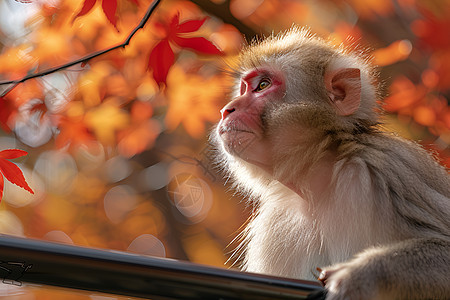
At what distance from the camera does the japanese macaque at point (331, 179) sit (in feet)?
6.64

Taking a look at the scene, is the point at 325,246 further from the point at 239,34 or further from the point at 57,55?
the point at 57,55

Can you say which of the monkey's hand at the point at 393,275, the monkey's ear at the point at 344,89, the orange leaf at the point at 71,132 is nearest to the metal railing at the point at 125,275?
the monkey's hand at the point at 393,275

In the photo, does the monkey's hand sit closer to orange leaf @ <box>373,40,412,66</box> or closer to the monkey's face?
the monkey's face

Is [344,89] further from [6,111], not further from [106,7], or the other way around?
[6,111]

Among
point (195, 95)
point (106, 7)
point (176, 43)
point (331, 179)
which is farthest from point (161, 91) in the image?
point (331, 179)

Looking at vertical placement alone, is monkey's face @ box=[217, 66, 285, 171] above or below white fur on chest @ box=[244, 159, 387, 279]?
above

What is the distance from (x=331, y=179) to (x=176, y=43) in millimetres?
1531

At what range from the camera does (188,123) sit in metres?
5.58

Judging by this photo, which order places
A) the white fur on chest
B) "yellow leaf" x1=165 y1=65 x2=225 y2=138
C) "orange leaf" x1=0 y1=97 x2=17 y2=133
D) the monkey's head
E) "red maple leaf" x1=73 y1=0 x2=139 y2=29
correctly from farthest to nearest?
1. "yellow leaf" x1=165 y1=65 x2=225 y2=138
2. "orange leaf" x1=0 y1=97 x2=17 y2=133
3. "red maple leaf" x1=73 y1=0 x2=139 y2=29
4. the monkey's head
5. the white fur on chest

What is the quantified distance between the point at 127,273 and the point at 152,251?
5.56m

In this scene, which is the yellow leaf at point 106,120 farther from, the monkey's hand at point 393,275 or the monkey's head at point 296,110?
the monkey's hand at point 393,275

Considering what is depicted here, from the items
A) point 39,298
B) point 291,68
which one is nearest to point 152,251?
point 39,298

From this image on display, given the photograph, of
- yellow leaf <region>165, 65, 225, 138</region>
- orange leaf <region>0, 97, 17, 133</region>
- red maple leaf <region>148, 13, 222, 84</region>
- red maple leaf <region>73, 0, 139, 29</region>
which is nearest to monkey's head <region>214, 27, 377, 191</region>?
red maple leaf <region>148, 13, 222, 84</region>

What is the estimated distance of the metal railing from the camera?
1.53 metres
